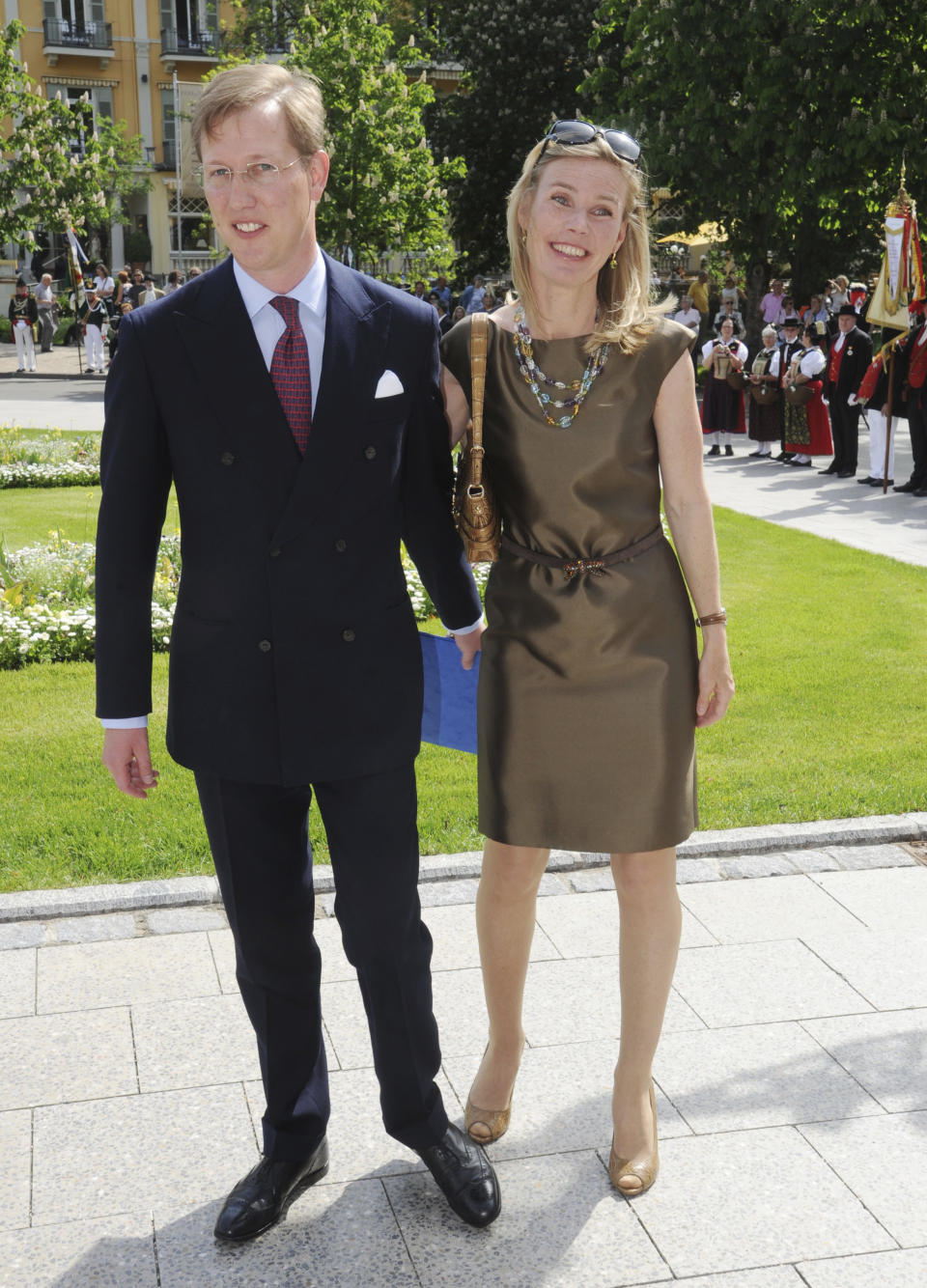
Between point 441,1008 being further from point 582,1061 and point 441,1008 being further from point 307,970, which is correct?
point 307,970

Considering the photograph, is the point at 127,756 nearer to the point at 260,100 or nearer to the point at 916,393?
the point at 260,100

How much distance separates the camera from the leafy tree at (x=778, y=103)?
23.7m

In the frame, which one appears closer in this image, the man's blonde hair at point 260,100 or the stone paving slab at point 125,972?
the man's blonde hair at point 260,100

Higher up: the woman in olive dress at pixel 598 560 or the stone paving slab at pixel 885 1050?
the woman in olive dress at pixel 598 560

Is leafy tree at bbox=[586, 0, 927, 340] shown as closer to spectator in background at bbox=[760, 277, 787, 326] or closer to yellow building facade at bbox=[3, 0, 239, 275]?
spectator in background at bbox=[760, 277, 787, 326]

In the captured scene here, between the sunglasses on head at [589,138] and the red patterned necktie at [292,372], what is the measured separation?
2.22ft

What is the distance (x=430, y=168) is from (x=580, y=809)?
23.8 m

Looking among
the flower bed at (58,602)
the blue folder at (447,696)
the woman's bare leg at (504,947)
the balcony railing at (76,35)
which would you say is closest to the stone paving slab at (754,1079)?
the woman's bare leg at (504,947)

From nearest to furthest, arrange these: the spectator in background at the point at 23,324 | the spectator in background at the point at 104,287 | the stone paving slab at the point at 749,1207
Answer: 1. the stone paving slab at the point at 749,1207
2. the spectator in background at the point at 23,324
3. the spectator in background at the point at 104,287

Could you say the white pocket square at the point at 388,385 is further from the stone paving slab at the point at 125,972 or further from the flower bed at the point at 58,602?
the flower bed at the point at 58,602

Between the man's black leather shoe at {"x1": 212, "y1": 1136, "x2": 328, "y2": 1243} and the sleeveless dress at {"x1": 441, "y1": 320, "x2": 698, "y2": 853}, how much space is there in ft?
2.86

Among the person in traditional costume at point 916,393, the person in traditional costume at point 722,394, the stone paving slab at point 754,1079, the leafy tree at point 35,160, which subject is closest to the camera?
the stone paving slab at point 754,1079

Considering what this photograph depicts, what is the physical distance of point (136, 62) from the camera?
50.8 m

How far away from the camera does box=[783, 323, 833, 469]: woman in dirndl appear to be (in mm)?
17391
